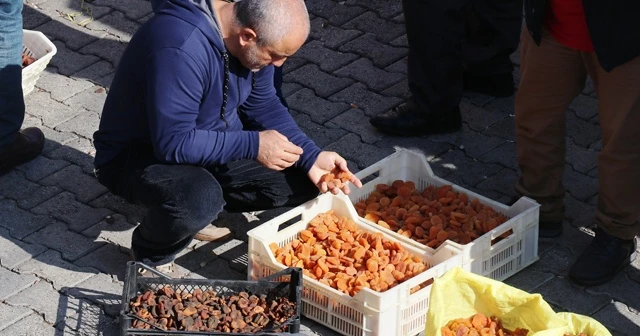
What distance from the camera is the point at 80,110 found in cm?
576

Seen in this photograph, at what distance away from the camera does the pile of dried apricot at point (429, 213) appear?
452 cm

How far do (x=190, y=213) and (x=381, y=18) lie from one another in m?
2.69

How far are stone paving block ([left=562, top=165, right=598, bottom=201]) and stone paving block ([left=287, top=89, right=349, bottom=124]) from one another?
124 centimetres

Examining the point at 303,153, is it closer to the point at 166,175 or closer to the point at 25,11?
the point at 166,175

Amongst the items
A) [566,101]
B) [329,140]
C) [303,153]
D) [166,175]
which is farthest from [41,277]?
[566,101]

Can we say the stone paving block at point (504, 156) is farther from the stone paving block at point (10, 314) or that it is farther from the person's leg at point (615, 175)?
the stone paving block at point (10, 314)

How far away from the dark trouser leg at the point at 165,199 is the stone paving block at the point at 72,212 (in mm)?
503

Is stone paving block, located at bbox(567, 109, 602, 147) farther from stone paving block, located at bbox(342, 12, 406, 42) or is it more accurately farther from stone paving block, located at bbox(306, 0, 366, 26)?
stone paving block, located at bbox(306, 0, 366, 26)

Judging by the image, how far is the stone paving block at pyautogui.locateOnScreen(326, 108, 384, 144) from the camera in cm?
555

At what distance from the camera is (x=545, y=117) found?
4.53m

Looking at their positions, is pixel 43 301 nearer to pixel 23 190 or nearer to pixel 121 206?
pixel 121 206

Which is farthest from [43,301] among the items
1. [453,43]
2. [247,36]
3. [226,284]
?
[453,43]

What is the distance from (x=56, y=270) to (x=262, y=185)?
0.93 metres

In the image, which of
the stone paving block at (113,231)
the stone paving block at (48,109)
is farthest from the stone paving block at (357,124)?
the stone paving block at (48,109)
